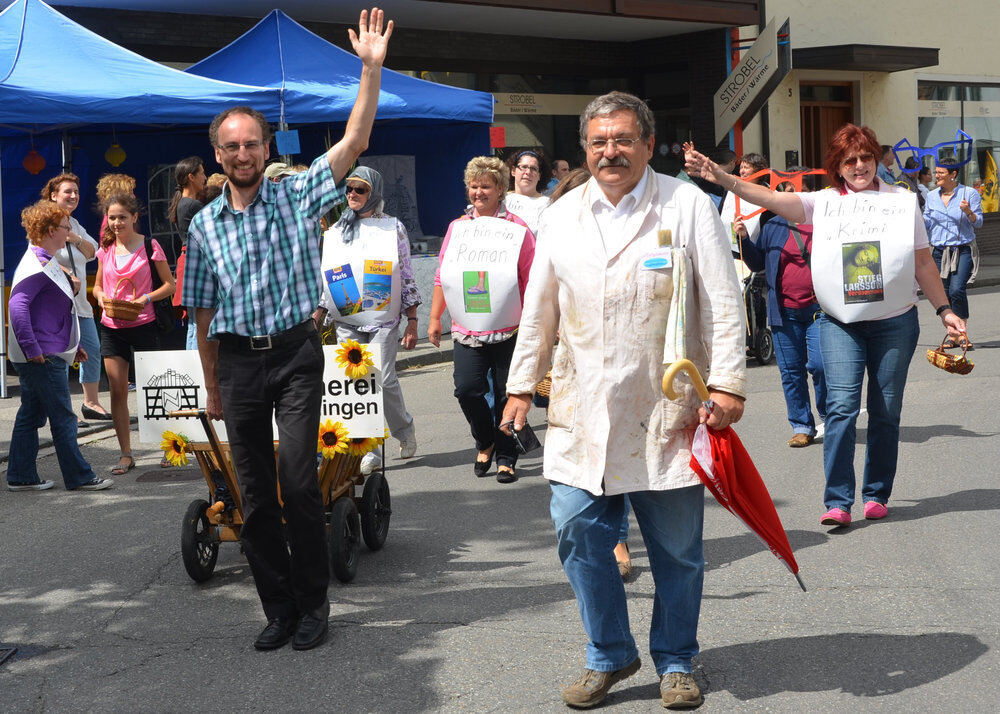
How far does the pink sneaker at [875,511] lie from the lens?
243 inches

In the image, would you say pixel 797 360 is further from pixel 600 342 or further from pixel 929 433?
pixel 600 342

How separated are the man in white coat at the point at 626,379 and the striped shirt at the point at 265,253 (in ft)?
3.36

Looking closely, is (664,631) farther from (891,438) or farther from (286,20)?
(286,20)

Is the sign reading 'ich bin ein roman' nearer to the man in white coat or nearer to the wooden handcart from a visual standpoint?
the wooden handcart

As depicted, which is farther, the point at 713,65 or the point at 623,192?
the point at 713,65

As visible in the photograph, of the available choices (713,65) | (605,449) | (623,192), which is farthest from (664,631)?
(713,65)

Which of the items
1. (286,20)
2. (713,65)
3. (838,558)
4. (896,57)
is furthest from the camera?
(896,57)

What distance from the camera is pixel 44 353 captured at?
25.1ft

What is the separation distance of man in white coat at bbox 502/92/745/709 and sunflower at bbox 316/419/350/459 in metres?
1.76

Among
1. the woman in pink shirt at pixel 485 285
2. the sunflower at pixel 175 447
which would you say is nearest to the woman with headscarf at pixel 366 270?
the woman in pink shirt at pixel 485 285

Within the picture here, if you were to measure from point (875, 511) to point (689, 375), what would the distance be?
2.91 metres

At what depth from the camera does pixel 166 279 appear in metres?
9.07

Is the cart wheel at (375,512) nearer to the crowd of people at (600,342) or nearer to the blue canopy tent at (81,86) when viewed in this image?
the crowd of people at (600,342)

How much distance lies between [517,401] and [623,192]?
76 cm
